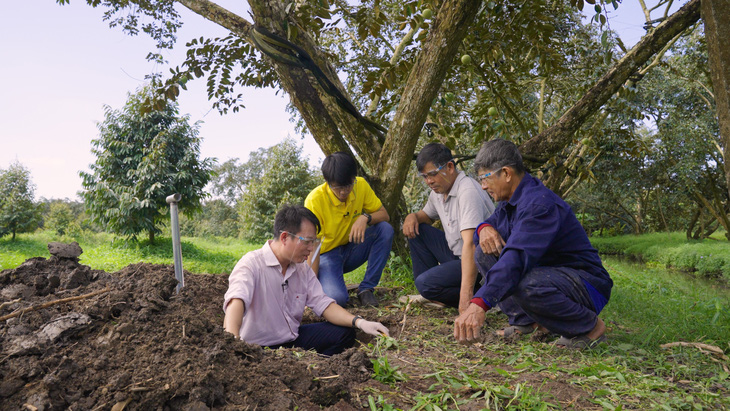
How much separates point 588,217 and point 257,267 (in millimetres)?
23806

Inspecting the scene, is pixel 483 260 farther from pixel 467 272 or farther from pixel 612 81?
pixel 612 81

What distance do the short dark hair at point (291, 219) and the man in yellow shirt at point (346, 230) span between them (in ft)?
3.06

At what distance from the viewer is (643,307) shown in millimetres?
4812

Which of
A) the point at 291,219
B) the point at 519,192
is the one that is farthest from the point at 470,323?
the point at 291,219

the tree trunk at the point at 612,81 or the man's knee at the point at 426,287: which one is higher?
the tree trunk at the point at 612,81

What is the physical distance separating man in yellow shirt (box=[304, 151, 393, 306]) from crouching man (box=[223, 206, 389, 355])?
0.74 m

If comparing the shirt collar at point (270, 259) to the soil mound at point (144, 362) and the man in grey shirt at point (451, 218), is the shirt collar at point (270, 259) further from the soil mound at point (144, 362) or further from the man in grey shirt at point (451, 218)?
the man in grey shirt at point (451, 218)

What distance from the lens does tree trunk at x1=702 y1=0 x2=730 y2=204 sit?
8.58 ft

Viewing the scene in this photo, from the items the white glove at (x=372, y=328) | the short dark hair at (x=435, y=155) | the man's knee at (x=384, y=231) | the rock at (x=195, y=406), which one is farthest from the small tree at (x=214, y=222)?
the rock at (x=195, y=406)

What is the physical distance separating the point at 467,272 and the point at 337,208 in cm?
131

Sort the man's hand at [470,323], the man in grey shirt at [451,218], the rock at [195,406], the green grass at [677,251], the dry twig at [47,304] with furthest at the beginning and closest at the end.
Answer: the green grass at [677,251] < the man in grey shirt at [451,218] < the man's hand at [470,323] < the dry twig at [47,304] < the rock at [195,406]

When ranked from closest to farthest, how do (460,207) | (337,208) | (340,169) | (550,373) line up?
(550,373) < (460,207) < (340,169) < (337,208)

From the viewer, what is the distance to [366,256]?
14.6 ft

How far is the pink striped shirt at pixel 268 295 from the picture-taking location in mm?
2801
